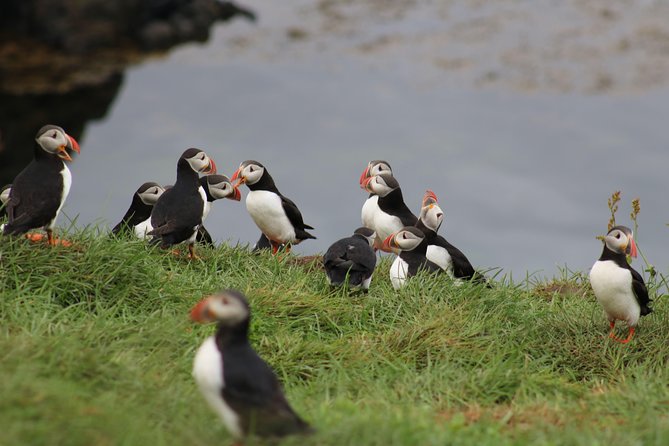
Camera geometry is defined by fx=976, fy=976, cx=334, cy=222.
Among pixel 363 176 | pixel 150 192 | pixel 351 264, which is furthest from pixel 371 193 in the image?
pixel 150 192

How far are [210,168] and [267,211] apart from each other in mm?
992

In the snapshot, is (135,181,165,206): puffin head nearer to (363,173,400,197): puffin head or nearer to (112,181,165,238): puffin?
(112,181,165,238): puffin

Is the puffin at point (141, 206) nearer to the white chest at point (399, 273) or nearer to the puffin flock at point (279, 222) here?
the puffin flock at point (279, 222)

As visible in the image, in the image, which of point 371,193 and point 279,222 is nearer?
point 279,222

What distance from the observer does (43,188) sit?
6578 millimetres

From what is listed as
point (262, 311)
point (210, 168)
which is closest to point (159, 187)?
point (210, 168)

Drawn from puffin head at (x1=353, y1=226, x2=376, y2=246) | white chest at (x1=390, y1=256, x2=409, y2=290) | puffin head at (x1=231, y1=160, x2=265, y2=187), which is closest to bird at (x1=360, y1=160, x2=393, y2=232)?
puffin head at (x1=353, y1=226, x2=376, y2=246)

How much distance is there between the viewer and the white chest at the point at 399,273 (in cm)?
743

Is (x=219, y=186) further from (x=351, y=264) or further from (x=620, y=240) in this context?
(x=620, y=240)

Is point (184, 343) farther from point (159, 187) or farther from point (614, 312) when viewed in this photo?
point (614, 312)

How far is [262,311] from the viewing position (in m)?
6.80

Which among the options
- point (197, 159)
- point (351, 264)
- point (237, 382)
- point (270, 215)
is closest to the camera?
point (237, 382)

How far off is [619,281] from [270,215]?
11.0ft

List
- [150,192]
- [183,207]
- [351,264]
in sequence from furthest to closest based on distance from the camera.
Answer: [150,192]
[183,207]
[351,264]
